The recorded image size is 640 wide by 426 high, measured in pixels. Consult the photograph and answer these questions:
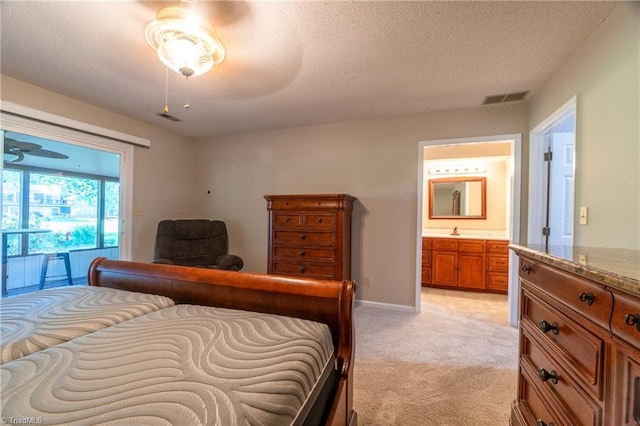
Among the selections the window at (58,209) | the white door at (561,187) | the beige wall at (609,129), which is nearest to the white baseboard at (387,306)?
the white door at (561,187)

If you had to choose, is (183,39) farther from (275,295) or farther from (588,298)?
(588,298)

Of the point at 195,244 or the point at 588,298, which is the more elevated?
the point at 588,298

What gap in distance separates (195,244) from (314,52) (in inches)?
113

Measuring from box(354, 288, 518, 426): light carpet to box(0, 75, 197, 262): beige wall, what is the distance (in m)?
3.02

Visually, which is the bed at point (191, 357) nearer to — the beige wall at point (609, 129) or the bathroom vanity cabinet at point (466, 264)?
the beige wall at point (609, 129)

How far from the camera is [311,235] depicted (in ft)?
10.4

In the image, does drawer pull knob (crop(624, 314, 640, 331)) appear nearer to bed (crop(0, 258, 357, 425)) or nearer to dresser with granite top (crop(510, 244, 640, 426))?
dresser with granite top (crop(510, 244, 640, 426))

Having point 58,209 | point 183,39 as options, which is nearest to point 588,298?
point 183,39

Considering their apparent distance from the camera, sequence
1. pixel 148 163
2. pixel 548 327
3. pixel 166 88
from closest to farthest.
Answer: pixel 548 327 → pixel 166 88 → pixel 148 163

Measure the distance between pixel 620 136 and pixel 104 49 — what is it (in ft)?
11.0

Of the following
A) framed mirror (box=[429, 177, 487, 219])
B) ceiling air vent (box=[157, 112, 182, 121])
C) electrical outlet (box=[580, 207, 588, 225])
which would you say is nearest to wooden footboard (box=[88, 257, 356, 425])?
electrical outlet (box=[580, 207, 588, 225])

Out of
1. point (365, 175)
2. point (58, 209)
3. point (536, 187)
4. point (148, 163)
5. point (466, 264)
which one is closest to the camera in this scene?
point (536, 187)

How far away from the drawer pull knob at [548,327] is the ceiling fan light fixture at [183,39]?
2.24 metres

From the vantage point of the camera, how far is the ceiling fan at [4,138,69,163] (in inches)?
97.5
